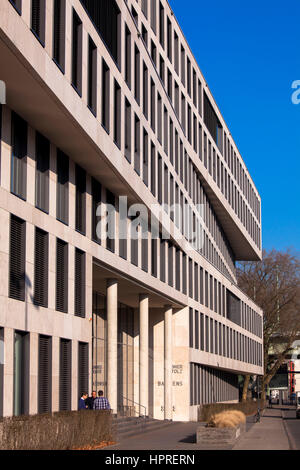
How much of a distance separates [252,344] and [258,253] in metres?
10.4

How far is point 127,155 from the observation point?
36.6m

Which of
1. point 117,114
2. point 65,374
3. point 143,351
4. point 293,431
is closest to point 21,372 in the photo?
point 65,374

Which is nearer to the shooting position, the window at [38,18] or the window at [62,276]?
Result: the window at [38,18]

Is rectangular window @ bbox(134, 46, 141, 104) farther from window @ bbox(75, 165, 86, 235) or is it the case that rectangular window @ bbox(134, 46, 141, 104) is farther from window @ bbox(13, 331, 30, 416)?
window @ bbox(13, 331, 30, 416)

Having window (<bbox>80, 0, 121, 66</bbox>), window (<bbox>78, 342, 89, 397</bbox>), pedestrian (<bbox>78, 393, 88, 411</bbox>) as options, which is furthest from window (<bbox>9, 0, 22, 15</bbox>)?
pedestrian (<bbox>78, 393, 88, 411</bbox>)

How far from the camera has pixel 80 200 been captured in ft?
105

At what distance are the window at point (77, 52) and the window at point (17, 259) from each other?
19.7 ft

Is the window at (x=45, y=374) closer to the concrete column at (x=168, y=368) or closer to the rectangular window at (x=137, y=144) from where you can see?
the rectangular window at (x=137, y=144)

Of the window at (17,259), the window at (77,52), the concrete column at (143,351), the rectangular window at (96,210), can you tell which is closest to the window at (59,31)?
the window at (77,52)

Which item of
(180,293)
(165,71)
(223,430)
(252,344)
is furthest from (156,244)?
(252,344)

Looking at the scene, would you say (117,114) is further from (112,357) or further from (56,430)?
(56,430)

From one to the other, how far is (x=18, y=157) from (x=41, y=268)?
13.3ft

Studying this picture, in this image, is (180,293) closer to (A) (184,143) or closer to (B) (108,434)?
(A) (184,143)

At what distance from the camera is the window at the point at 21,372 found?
2478cm
